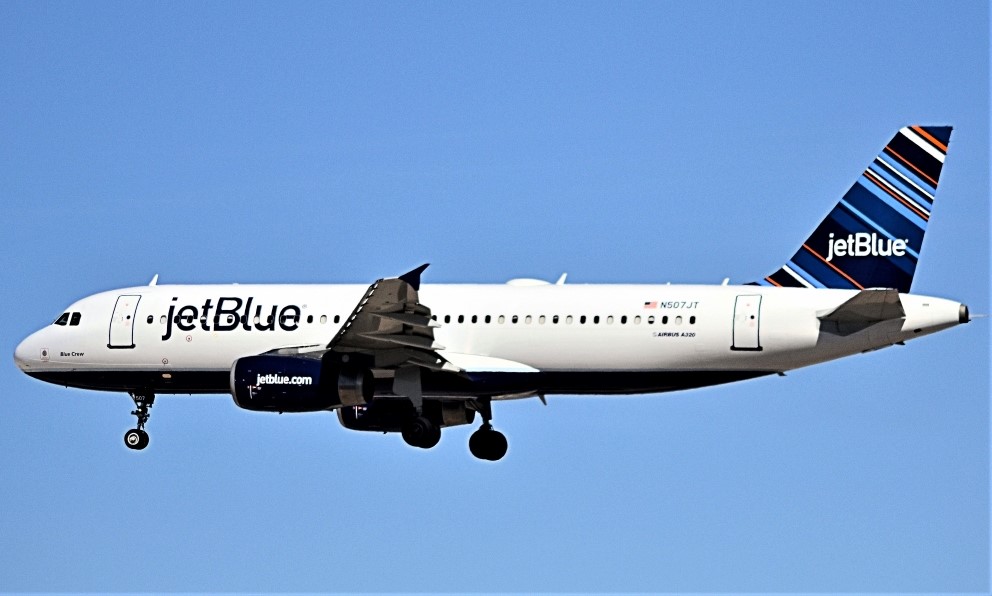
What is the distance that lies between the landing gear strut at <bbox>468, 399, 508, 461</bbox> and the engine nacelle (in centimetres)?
559

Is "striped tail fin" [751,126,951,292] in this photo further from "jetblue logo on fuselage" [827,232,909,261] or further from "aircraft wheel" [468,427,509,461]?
"aircraft wheel" [468,427,509,461]

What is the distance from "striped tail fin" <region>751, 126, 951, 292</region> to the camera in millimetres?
44125

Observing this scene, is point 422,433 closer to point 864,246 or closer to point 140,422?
point 140,422

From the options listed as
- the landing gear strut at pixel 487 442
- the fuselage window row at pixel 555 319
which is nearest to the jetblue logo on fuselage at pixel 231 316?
the fuselage window row at pixel 555 319

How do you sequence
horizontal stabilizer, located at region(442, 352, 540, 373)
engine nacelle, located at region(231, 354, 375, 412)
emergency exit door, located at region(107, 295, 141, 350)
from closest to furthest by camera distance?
engine nacelle, located at region(231, 354, 375, 412) < horizontal stabilizer, located at region(442, 352, 540, 373) < emergency exit door, located at region(107, 295, 141, 350)

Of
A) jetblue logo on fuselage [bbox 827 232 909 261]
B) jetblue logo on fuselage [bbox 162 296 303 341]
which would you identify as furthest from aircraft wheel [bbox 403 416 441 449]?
jetblue logo on fuselage [bbox 827 232 909 261]

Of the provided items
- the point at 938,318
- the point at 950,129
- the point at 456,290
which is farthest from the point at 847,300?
the point at 456,290

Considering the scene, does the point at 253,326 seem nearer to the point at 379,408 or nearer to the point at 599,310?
the point at 379,408

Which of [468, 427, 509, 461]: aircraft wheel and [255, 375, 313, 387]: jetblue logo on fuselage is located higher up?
[468, 427, 509, 461]: aircraft wheel

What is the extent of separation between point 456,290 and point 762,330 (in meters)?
8.28

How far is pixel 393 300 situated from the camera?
1678 inches

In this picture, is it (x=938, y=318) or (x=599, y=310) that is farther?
(x=599, y=310)

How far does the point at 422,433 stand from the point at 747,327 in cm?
963

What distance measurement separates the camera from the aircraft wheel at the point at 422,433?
47.7m
